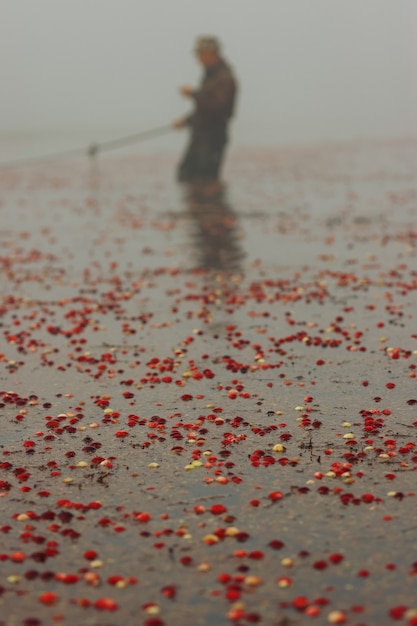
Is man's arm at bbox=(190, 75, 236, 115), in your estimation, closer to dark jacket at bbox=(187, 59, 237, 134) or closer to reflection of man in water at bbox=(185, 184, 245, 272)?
dark jacket at bbox=(187, 59, 237, 134)

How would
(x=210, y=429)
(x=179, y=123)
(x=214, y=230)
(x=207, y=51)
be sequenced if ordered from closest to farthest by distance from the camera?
(x=210, y=429)
(x=214, y=230)
(x=207, y=51)
(x=179, y=123)

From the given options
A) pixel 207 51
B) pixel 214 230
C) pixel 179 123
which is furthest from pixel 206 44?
→ pixel 214 230

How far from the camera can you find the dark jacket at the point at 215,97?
95.9 ft

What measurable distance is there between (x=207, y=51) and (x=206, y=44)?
0.74 feet

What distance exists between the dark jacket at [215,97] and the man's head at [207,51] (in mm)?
197

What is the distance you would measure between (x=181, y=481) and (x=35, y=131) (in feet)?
263

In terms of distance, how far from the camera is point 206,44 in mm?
29266

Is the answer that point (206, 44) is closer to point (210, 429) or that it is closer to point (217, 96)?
point (217, 96)

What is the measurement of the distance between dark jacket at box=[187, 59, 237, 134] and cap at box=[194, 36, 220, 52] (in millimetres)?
466

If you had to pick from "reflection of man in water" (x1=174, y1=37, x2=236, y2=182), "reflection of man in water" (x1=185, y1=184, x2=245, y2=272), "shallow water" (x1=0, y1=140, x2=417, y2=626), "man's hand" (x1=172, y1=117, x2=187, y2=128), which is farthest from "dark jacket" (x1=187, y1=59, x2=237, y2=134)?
"shallow water" (x1=0, y1=140, x2=417, y2=626)

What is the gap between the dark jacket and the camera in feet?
95.9

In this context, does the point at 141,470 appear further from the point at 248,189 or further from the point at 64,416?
the point at 248,189

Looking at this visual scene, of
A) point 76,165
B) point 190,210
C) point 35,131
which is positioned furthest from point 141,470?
point 35,131

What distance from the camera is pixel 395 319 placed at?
1312 cm
